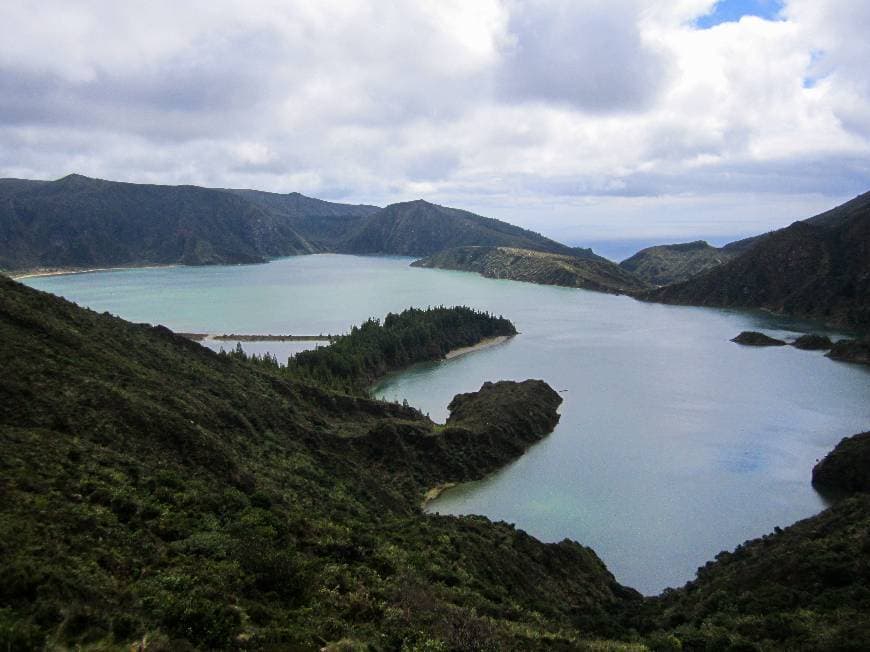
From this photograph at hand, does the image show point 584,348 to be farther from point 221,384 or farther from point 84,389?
point 84,389

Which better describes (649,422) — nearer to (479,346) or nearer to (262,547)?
(479,346)

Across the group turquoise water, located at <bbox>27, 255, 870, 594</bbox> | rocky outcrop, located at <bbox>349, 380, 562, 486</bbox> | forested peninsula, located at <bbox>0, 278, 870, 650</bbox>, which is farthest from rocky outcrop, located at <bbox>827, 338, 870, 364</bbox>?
forested peninsula, located at <bbox>0, 278, 870, 650</bbox>

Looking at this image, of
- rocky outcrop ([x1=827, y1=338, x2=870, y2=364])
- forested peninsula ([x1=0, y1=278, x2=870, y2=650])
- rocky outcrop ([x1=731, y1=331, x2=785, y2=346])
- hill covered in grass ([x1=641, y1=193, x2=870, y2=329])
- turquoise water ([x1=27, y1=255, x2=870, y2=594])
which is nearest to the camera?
forested peninsula ([x1=0, y1=278, x2=870, y2=650])

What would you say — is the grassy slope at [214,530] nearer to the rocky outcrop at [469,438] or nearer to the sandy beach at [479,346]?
the rocky outcrop at [469,438]

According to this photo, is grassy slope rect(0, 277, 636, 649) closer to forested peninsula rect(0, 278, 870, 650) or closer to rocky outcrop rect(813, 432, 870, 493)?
forested peninsula rect(0, 278, 870, 650)

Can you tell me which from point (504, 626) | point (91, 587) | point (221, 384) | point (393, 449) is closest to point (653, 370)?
point (393, 449)
